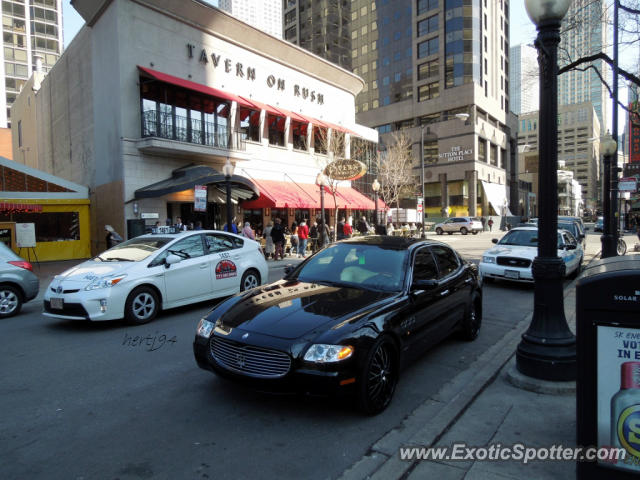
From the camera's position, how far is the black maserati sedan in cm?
340

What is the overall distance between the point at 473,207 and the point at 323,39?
38.6 meters

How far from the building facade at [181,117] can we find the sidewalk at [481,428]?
1287 centimetres

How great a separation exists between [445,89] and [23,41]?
68884 millimetres

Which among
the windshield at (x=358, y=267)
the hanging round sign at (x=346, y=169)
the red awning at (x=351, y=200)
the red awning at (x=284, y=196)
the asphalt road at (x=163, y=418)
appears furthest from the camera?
the red awning at (x=351, y=200)

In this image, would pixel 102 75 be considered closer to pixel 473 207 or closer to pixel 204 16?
pixel 204 16

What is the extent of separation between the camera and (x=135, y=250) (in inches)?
302

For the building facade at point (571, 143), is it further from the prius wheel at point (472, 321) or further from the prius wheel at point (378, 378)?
the prius wheel at point (378, 378)

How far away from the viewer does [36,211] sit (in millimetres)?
17516

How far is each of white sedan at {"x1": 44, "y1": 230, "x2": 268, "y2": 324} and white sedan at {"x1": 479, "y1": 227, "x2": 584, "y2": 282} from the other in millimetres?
6108

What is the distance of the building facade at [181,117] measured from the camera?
18438 mm

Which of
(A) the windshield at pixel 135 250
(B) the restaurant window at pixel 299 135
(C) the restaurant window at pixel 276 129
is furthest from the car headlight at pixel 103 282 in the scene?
(B) the restaurant window at pixel 299 135

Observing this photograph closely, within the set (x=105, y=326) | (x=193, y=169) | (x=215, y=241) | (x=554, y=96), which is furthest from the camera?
(x=193, y=169)

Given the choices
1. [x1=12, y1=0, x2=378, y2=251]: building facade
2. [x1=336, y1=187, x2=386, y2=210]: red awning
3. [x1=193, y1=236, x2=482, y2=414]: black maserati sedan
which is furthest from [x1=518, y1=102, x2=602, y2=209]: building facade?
[x1=193, y1=236, x2=482, y2=414]: black maserati sedan

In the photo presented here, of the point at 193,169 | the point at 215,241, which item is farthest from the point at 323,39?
the point at 215,241
